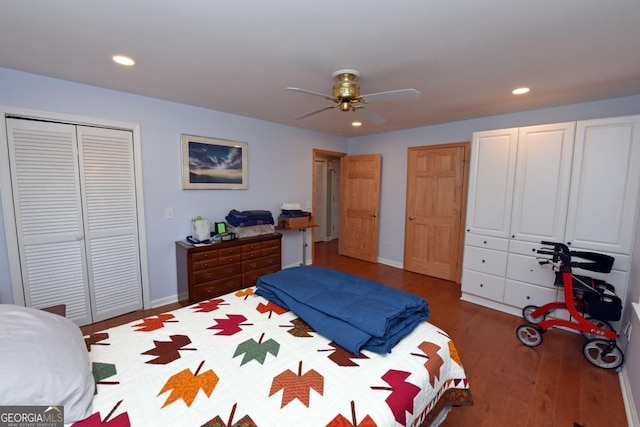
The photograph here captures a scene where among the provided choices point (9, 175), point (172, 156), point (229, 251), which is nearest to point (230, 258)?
point (229, 251)

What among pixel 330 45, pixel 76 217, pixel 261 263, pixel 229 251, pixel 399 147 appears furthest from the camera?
pixel 399 147

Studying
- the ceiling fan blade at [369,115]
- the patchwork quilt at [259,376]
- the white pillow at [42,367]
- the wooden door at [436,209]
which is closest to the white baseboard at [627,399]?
the patchwork quilt at [259,376]

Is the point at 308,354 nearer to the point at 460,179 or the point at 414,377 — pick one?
the point at 414,377

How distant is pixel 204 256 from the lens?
119 inches

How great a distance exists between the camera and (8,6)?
1.40 metres

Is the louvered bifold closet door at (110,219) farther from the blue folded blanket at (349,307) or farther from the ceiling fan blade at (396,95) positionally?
the ceiling fan blade at (396,95)

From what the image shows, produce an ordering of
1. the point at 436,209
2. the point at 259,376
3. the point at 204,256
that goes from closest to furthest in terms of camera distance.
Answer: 1. the point at 259,376
2. the point at 204,256
3. the point at 436,209

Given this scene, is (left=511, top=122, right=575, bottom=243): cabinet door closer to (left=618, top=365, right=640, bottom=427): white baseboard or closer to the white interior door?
(left=618, top=365, right=640, bottom=427): white baseboard

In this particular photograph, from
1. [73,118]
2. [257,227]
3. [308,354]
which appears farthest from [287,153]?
[308,354]

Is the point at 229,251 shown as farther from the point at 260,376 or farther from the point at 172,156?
the point at 260,376

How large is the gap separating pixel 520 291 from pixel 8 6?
4533 millimetres

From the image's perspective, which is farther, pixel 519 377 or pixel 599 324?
pixel 599 324

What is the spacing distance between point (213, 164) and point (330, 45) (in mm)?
2248

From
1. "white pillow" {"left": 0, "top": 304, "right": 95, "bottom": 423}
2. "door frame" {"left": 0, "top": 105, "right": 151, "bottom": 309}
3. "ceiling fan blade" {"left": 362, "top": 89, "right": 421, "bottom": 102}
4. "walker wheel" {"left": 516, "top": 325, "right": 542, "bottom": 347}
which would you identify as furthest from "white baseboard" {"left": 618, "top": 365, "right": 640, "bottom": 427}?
"door frame" {"left": 0, "top": 105, "right": 151, "bottom": 309}
